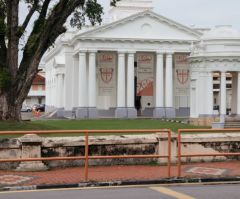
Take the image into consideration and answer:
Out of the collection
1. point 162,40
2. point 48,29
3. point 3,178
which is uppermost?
point 162,40

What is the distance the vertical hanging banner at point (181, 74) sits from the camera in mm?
64750

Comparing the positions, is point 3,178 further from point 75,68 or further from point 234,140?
point 75,68

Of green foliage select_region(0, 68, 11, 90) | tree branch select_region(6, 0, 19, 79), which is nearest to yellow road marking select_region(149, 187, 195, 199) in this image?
green foliage select_region(0, 68, 11, 90)

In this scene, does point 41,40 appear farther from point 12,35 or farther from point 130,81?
point 130,81

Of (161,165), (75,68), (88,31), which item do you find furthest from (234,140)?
(75,68)

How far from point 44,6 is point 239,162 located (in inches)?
475

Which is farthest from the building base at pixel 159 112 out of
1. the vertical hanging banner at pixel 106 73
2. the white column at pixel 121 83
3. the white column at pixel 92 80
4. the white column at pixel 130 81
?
the white column at pixel 92 80

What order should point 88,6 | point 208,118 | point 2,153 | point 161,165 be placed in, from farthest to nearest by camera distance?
point 208,118, point 88,6, point 161,165, point 2,153

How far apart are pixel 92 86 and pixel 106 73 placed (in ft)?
13.3

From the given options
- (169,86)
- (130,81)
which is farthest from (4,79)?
(169,86)

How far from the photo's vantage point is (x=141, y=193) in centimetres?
1123

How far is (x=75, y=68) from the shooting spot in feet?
218

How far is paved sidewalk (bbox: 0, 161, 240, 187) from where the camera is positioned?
1275 centimetres

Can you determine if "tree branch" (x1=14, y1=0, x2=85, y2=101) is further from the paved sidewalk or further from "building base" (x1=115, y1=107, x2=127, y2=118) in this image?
"building base" (x1=115, y1=107, x2=127, y2=118)
